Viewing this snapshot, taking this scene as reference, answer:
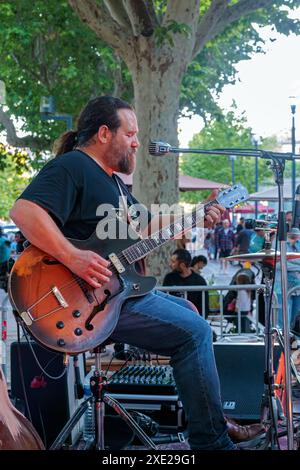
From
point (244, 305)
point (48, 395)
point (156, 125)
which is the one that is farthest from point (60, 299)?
point (156, 125)

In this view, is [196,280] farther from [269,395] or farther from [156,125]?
[269,395]

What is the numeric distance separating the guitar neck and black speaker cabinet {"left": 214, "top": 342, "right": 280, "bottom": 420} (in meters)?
1.92

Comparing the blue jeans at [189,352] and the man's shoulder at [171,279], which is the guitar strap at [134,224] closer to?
the blue jeans at [189,352]

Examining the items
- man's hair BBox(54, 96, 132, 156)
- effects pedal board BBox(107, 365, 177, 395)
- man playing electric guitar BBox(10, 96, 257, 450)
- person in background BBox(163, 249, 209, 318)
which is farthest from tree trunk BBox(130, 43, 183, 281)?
man playing electric guitar BBox(10, 96, 257, 450)

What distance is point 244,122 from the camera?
4441cm

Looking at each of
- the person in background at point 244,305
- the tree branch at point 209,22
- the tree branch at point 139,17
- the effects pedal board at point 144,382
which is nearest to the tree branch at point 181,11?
the tree branch at point 139,17

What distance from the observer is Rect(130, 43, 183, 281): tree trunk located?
32.6 ft

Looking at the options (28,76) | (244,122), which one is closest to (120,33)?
(28,76)

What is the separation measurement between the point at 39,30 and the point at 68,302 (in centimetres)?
1282

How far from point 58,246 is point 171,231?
701mm

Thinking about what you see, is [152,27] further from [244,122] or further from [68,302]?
[244,122]

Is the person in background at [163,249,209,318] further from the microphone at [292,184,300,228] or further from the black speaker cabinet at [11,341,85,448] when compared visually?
the microphone at [292,184,300,228]

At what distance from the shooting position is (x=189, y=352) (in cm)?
361

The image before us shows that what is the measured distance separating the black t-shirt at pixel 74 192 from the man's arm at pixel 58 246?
7 centimetres
